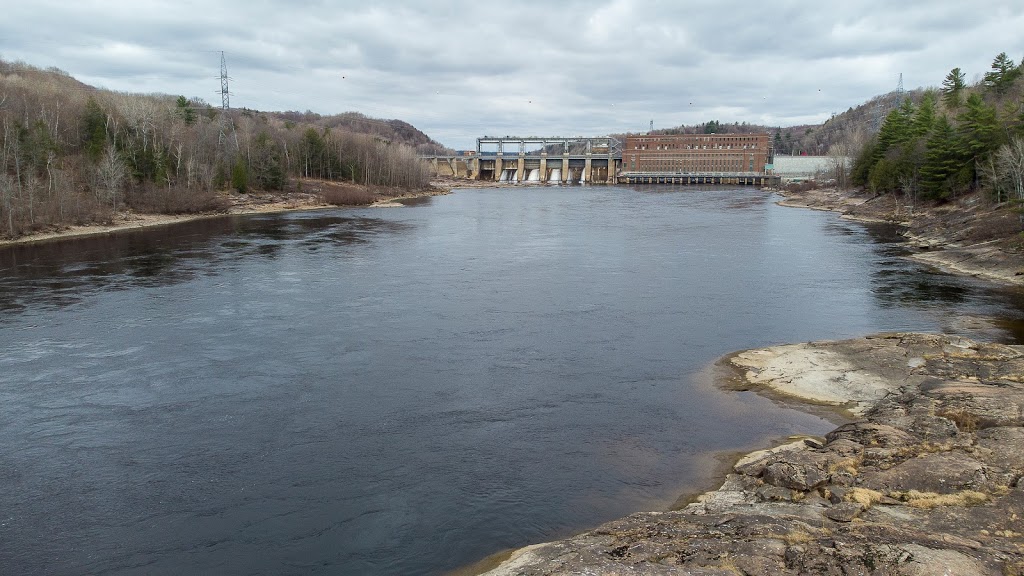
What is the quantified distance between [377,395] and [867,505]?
38.8ft

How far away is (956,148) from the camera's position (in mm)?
55750

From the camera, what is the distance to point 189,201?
71562 mm

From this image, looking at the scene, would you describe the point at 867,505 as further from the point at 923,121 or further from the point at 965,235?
the point at 923,121

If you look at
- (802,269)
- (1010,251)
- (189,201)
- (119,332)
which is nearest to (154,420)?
(119,332)

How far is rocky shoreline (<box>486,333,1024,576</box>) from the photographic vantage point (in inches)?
360

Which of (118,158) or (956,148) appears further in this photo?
(118,158)

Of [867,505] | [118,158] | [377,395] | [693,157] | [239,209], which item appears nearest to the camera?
[867,505]

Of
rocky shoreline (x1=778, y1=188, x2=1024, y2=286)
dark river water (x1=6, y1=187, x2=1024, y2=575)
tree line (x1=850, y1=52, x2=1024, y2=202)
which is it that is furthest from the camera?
tree line (x1=850, y1=52, x2=1024, y2=202)

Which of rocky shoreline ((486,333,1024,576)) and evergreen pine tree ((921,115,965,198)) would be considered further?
evergreen pine tree ((921,115,965,198))

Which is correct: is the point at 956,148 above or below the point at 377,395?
above

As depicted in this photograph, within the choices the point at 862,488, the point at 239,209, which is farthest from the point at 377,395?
the point at 239,209

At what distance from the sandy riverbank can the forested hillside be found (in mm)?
965

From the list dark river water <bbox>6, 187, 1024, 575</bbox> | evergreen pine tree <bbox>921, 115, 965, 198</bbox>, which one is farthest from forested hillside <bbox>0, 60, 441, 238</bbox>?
evergreen pine tree <bbox>921, 115, 965, 198</bbox>

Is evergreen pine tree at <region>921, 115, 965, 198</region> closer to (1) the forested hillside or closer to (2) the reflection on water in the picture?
(2) the reflection on water
